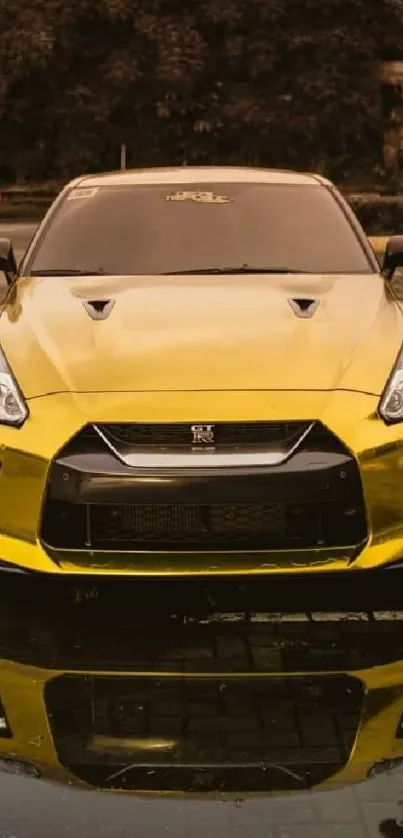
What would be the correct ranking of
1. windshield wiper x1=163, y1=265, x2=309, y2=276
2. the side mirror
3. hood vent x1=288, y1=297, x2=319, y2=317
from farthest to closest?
the side mirror < windshield wiper x1=163, y1=265, x2=309, y2=276 < hood vent x1=288, y1=297, x2=319, y2=317

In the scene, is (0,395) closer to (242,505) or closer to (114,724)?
(242,505)

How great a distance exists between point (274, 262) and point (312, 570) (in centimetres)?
188

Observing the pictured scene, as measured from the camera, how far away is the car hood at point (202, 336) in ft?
14.5

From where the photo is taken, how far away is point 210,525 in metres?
4.24

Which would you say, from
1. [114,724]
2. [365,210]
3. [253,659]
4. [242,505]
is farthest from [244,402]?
[365,210]

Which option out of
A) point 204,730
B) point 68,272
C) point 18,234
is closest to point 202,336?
point 68,272

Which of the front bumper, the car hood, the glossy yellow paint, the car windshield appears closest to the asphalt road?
the car windshield

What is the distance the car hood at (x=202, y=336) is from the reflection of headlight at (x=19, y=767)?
1.33 metres

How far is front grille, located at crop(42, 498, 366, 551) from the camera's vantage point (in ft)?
13.9

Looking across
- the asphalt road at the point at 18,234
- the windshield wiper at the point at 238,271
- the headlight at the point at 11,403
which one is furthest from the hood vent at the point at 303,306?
the asphalt road at the point at 18,234

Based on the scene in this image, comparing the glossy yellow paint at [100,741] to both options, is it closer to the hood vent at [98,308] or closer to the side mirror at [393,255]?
the hood vent at [98,308]

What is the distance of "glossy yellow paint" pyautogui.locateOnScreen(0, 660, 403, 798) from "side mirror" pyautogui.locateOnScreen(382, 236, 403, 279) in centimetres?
237

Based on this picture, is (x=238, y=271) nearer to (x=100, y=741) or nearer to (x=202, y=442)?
(x=202, y=442)

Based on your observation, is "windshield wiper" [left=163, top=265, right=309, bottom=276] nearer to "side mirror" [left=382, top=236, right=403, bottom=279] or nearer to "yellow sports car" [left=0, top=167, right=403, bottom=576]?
"side mirror" [left=382, top=236, right=403, bottom=279]
